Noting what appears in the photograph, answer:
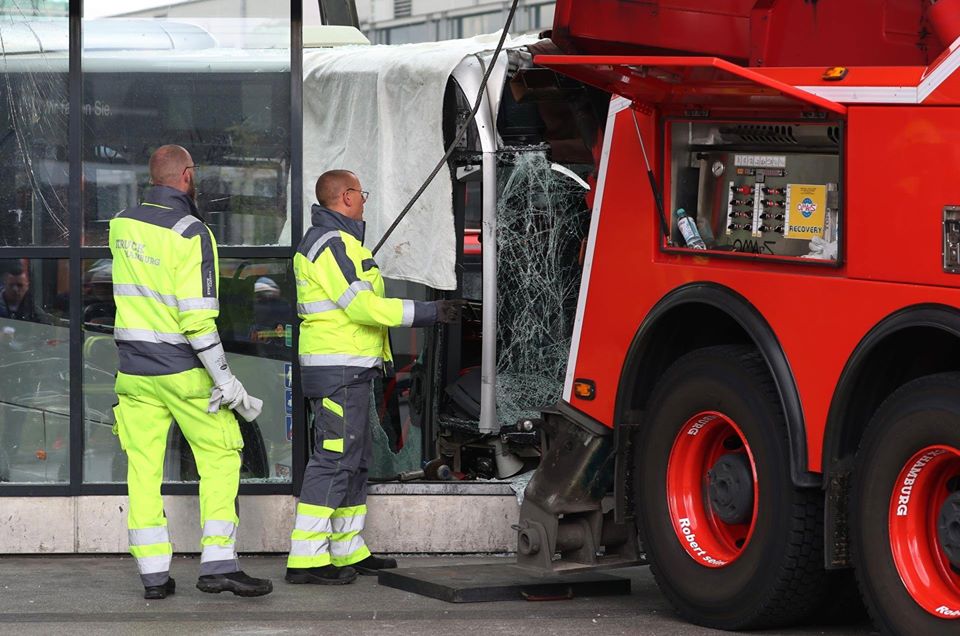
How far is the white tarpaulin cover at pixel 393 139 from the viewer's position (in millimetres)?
7512

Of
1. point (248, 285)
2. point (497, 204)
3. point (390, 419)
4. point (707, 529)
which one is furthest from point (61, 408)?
point (707, 529)

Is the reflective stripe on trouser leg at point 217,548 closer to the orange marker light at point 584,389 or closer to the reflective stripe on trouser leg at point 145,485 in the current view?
the reflective stripe on trouser leg at point 145,485

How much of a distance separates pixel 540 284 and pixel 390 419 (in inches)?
39.6

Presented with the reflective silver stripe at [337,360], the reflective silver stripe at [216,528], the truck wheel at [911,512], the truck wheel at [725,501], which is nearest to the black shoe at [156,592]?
the reflective silver stripe at [216,528]

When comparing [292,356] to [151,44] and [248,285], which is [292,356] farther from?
[151,44]

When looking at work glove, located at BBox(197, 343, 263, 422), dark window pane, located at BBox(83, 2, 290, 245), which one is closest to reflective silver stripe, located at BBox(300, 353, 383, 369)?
work glove, located at BBox(197, 343, 263, 422)

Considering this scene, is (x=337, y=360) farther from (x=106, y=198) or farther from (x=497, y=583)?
(x=106, y=198)

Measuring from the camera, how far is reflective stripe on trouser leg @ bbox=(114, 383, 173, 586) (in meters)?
6.46

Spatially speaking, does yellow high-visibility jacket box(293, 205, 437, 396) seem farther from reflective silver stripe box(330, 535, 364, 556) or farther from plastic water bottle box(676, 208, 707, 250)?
plastic water bottle box(676, 208, 707, 250)

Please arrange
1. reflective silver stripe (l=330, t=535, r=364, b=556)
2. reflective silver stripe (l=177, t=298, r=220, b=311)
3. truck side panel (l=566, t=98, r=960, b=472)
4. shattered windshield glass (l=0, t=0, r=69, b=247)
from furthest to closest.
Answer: shattered windshield glass (l=0, t=0, r=69, b=247) → reflective silver stripe (l=330, t=535, r=364, b=556) → reflective silver stripe (l=177, t=298, r=220, b=311) → truck side panel (l=566, t=98, r=960, b=472)

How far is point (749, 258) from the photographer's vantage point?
5.61m

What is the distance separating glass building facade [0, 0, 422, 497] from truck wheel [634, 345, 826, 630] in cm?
209

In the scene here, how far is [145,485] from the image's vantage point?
21.2 ft

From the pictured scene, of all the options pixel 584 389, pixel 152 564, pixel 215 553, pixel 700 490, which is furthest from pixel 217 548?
pixel 700 490
